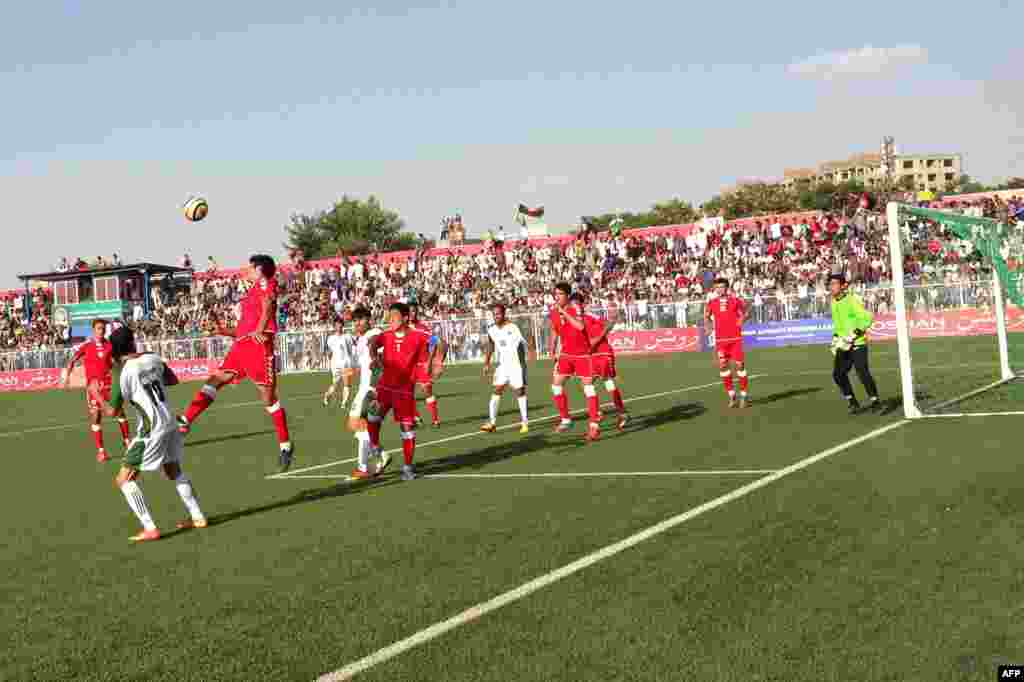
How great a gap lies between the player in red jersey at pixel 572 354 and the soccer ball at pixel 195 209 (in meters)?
8.00

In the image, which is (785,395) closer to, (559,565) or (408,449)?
(408,449)

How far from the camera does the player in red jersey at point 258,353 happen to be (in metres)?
12.7

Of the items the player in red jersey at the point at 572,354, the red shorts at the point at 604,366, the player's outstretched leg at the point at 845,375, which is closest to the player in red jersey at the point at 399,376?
the player in red jersey at the point at 572,354

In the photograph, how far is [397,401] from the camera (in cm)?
1274

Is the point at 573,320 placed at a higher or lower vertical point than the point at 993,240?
lower

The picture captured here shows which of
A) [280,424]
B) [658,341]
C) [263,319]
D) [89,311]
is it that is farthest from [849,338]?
[89,311]

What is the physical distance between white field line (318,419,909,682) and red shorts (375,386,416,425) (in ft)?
13.5

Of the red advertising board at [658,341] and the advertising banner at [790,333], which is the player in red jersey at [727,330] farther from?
the red advertising board at [658,341]

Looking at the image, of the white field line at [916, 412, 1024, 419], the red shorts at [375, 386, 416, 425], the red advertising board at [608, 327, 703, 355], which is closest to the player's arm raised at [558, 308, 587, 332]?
the red shorts at [375, 386, 416, 425]

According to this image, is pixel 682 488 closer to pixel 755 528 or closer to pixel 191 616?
pixel 755 528

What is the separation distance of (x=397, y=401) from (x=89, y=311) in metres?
70.8

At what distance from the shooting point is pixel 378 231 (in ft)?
401

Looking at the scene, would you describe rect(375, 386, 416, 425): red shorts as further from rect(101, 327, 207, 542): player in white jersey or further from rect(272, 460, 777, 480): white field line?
rect(101, 327, 207, 542): player in white jersey

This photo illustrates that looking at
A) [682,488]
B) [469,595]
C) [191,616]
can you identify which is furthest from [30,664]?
[682,488]
